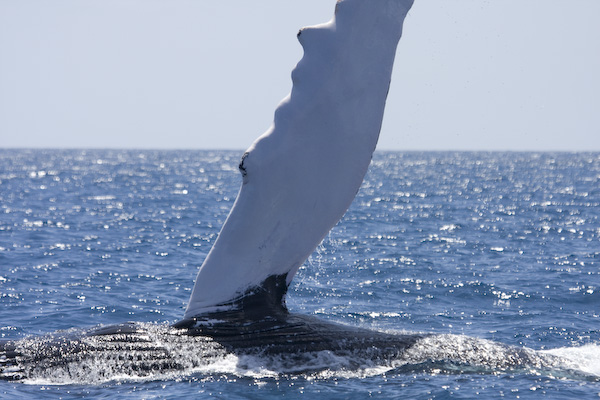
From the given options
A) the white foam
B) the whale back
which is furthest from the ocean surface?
the whale back

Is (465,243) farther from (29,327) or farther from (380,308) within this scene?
(29,327)

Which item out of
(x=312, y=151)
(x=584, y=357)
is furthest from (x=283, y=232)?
(x=584, y=357)

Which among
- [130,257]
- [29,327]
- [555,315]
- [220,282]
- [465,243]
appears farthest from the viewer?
[465,243]

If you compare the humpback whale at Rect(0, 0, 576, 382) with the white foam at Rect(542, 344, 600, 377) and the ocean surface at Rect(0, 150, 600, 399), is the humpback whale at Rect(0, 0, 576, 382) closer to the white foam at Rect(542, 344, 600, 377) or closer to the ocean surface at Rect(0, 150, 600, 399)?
the ocean surface at Rect(0, 150, 600, 399)

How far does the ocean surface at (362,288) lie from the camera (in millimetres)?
6531

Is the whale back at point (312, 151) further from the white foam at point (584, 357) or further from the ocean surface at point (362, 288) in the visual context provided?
the white foam at point (584, 357)

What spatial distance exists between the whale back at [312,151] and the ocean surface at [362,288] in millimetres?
911

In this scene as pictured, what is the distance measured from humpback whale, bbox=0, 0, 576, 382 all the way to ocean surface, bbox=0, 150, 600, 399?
0.15 m

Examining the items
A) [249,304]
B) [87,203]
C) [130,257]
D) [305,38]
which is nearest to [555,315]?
[249,304]

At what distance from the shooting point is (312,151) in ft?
20.6

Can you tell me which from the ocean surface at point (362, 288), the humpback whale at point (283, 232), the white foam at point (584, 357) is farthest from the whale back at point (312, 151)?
the white foam at point (584, 357)

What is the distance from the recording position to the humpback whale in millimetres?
6191

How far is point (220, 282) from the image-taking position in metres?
6.51

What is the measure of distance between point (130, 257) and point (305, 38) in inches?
508
